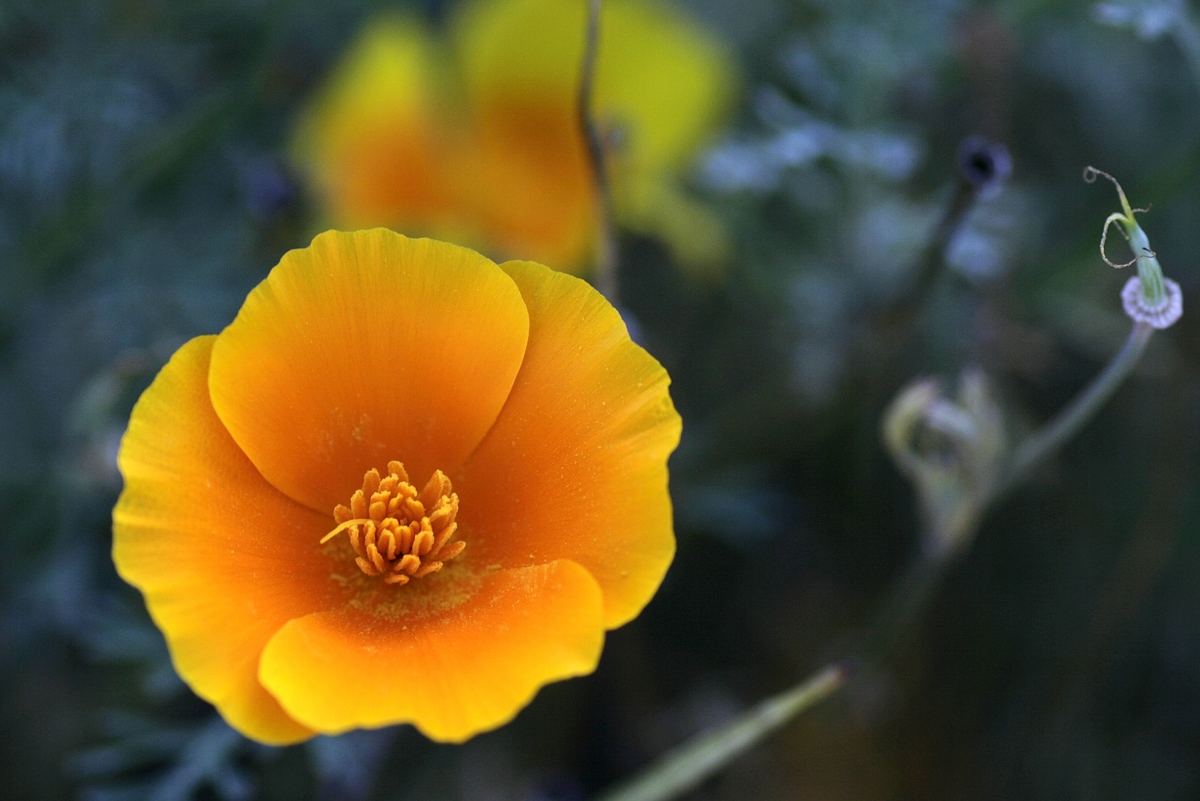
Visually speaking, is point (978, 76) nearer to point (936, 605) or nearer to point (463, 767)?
point (936, 605)

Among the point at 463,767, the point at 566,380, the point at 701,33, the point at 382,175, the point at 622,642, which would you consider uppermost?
the point at 566,380

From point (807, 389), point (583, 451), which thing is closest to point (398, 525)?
point (583, 451)

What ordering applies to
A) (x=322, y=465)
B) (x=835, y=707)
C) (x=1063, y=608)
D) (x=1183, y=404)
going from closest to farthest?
(x=322, y=465), (x=835, y=707), (x=1183, y=404), (x=1063, y=608)

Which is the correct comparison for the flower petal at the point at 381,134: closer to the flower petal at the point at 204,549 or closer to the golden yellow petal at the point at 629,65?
the golden yellow petal at the point at 629,65

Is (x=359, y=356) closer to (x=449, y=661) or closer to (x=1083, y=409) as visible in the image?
(x=449, y=661)

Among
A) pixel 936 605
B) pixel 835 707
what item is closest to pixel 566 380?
pixel 835 707

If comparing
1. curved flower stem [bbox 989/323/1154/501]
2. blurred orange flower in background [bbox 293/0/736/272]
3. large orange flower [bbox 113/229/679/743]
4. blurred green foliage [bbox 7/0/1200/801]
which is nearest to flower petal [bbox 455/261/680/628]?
large orange flower [bbox 113/229/679/743]
